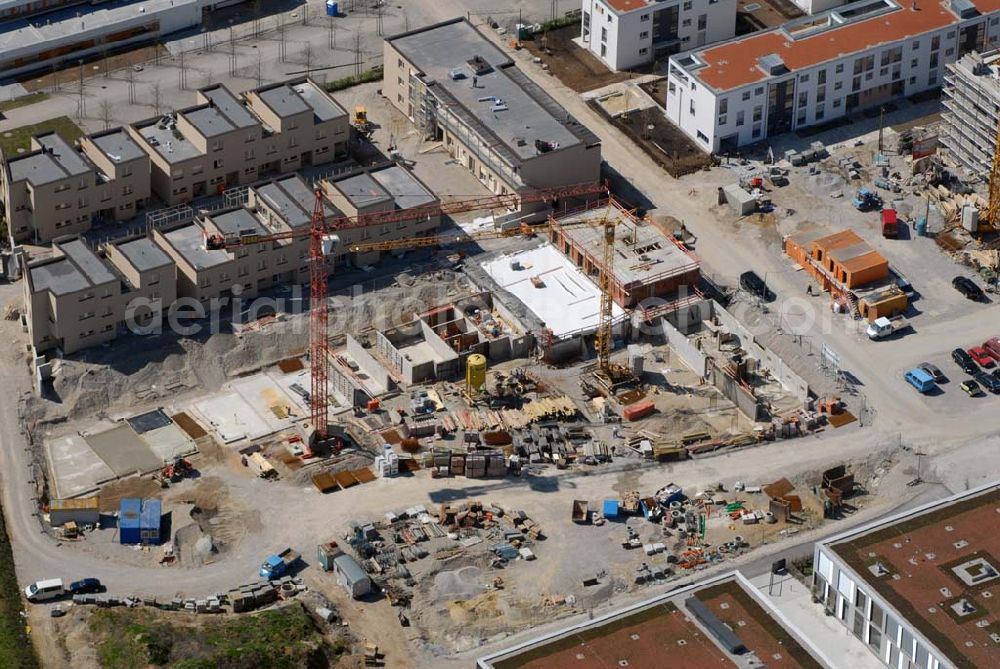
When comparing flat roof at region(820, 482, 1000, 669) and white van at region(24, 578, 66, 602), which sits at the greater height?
flat roof at region(820, 482, 1000, 669)

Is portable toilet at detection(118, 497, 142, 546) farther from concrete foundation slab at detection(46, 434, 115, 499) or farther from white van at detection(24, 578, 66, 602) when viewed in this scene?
white van at detection(24, 578, 66, 602)

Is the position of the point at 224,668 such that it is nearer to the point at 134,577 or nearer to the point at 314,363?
the point at 134,577

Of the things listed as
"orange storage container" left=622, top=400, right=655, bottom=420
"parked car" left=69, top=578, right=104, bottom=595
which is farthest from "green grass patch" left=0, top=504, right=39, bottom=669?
"orange storage container" left=622, top=400, right=655, bottom=420

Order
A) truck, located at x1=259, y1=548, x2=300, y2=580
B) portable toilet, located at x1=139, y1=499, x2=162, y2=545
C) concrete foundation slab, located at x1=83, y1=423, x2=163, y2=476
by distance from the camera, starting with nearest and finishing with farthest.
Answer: truck, located at x1=259, y1=548, x2=300, y2=580 < portable toilet, located at x1=139, y1=499, x2=162, y2=545 < concrete foundation slab, located at x1=83, y1=423, x2=163, y2=476

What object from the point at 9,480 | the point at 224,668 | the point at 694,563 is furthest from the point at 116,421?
the point at 694,563

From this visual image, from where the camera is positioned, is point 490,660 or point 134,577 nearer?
point 490,660

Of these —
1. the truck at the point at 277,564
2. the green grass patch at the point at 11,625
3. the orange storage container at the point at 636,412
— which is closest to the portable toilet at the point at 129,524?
the green grass patch at the point at 11,625

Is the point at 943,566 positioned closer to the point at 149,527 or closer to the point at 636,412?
the point at 636,412
